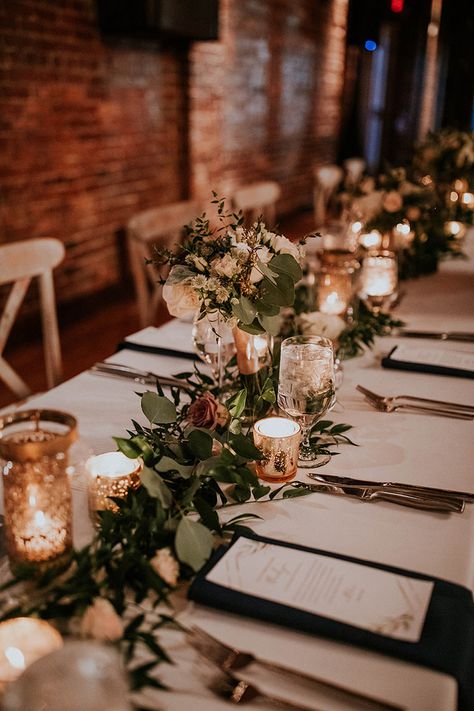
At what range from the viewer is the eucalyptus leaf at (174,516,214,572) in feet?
2.84

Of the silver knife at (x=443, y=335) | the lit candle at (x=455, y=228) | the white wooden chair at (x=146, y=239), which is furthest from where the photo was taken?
the lit candle at (x=455, y=228)

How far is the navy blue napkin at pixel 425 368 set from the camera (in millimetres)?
1600

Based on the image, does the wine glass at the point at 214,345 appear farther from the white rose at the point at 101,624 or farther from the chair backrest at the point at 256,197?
the chair backrest at the point at 256,197

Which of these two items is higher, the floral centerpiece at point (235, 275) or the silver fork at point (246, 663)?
the floral centerpiece at point (235, 275)

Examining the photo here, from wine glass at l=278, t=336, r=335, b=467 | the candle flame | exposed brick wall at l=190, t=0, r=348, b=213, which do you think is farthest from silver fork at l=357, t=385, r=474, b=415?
exposed brick wall at l=190, t=0, r=348, b=213

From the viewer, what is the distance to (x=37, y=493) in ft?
2.79

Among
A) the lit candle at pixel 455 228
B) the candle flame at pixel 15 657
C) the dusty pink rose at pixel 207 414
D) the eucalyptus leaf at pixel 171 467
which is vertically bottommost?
the candle flame at pixel 15 657

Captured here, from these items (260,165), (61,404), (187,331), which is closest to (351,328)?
(187,331)

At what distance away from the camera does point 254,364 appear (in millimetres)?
1321

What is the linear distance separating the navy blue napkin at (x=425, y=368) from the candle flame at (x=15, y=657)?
1153mm

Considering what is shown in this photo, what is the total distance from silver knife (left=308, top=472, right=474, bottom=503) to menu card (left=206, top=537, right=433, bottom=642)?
21cm

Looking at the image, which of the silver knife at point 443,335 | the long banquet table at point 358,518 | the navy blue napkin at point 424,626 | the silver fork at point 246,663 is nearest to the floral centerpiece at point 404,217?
the silver knife at point 443,335

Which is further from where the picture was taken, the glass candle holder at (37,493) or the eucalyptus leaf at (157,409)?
the eucalyptus leaf at (157,409)

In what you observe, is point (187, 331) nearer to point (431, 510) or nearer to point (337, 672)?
point (431, 510)
